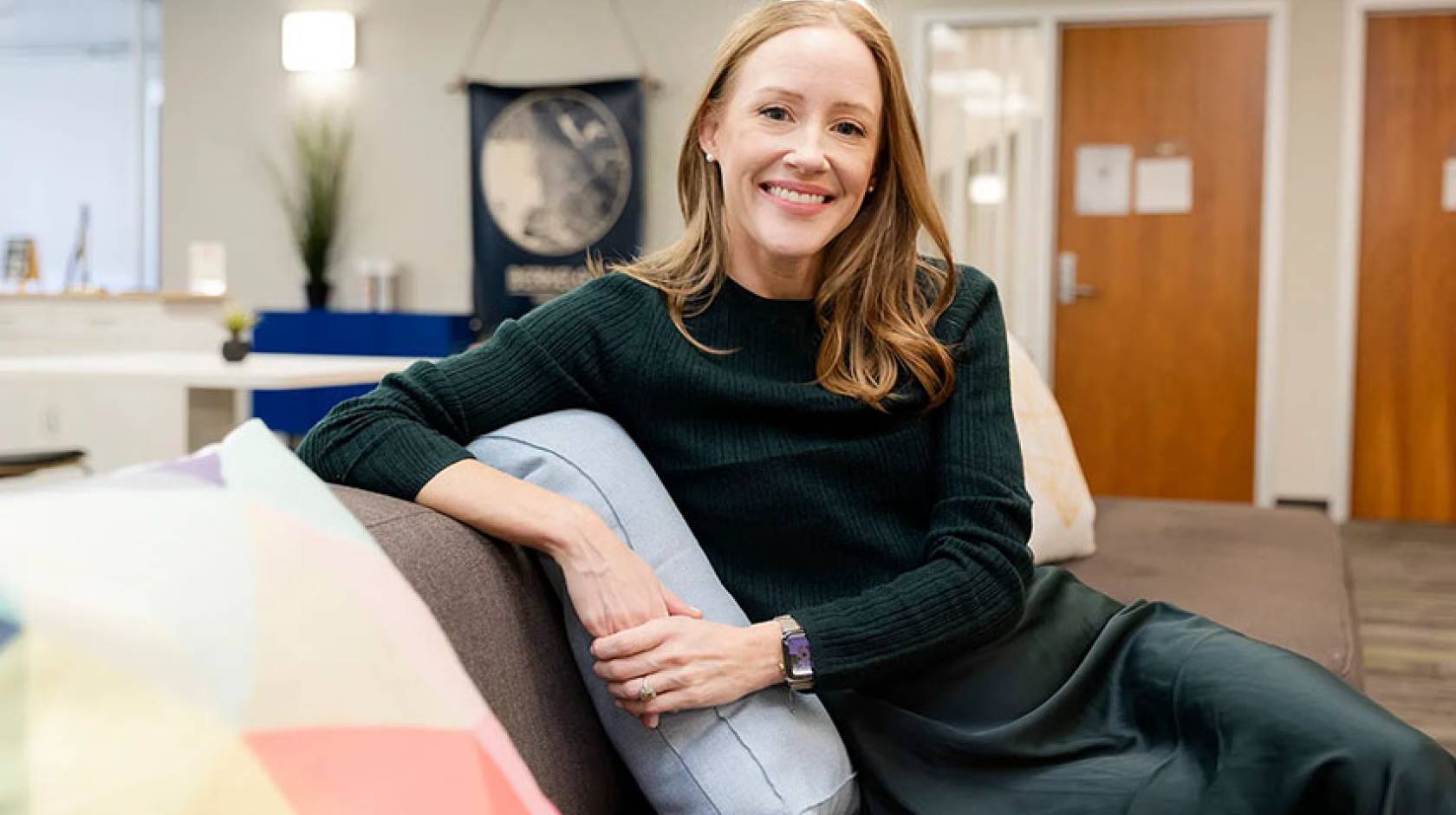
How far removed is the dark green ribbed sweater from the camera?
137cm

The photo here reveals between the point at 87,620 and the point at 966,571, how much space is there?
85 cm

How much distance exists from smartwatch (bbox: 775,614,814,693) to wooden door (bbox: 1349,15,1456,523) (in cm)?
508

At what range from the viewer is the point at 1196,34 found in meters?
5.70

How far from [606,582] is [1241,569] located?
1.35 m

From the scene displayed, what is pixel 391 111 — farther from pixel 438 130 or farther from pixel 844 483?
pixel 844 483

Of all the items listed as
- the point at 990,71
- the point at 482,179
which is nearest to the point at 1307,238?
the point at 990,71

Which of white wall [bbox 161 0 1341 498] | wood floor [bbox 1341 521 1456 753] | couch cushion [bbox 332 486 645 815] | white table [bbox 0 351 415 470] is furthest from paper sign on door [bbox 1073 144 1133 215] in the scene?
couch cushion [bbox 332 486 645 815]

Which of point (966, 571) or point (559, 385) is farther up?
point (559, 385)

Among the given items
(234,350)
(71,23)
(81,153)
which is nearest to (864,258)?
(234,350)

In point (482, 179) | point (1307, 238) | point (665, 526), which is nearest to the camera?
point (665, 526)

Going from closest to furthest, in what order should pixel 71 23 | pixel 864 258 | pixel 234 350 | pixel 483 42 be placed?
pixel 864 258, pixel 234 350, pixel 483 42, pixel 71 23

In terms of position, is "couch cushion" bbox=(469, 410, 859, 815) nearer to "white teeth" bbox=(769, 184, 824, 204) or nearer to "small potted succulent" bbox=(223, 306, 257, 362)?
"white teeth" bbox=(769, 184, 824, 204)

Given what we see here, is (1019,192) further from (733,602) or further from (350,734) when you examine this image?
(350,734)

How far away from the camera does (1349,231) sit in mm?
5613
